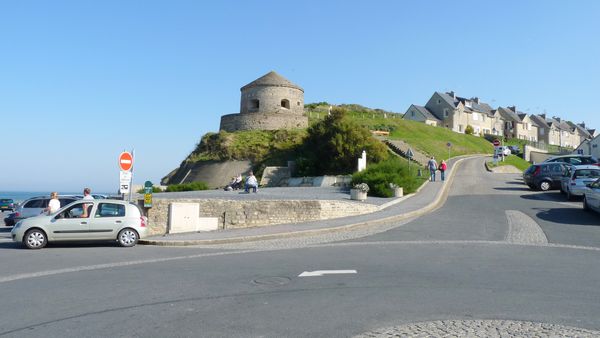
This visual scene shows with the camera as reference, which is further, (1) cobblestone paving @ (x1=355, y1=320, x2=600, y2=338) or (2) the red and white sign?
(2) the red and white sign

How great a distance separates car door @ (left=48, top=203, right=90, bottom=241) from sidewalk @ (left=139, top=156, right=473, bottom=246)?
172 cm

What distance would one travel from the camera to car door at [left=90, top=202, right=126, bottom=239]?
1487cm

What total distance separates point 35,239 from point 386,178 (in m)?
17.4

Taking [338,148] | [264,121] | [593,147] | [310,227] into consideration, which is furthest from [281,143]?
[310,227]

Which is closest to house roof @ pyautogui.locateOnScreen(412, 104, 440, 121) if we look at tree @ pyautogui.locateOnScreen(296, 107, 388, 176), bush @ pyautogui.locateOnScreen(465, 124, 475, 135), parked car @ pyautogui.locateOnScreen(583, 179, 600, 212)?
bush @ pyautogui.locateOnScreen(465, 124, 475, 135)

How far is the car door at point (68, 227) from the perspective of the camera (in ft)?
47.9

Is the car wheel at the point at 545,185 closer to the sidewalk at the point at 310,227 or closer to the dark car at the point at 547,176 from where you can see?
the dark car at the point at 547,176

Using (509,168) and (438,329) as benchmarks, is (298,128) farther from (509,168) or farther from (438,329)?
(438,329)

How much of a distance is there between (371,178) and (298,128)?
1397 inches

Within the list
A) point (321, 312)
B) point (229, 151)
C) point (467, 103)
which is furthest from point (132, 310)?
point (467, 103)

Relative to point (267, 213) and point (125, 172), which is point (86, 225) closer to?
point (125, 172)

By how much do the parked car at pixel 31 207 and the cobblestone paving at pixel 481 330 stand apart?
18988 millimetres

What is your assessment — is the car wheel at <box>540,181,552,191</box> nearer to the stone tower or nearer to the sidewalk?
the sidewalk

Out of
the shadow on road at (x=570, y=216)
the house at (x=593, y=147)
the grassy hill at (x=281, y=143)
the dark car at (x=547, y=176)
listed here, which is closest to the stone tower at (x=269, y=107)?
the grassy hill at (x=281, y=143)
